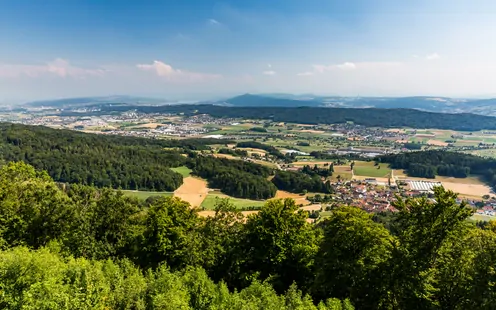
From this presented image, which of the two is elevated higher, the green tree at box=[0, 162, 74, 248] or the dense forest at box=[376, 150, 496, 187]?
the green tree at box=[0, 162, 74, 248]

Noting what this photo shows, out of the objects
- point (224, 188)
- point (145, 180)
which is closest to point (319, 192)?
point (224, 188)

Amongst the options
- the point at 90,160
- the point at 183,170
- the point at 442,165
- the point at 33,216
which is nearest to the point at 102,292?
the point at 33,216

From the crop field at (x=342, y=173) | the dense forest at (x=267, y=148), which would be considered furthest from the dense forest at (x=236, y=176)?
the dense forest at (x=267, y=148)

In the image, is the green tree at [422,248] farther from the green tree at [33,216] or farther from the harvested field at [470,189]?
the harvested field at [470,189]

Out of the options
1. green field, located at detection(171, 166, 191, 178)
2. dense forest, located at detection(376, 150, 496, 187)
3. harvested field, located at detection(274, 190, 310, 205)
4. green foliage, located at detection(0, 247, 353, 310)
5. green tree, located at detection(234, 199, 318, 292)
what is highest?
green foliage, located at detection(0, 247, 353, 310)

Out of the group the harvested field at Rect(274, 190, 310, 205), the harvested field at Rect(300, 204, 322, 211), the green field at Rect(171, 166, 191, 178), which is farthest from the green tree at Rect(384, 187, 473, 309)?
the green field at Rect(171, 166, 191, 178)

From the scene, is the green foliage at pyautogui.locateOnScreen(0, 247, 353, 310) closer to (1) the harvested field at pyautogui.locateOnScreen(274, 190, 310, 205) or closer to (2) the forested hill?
(1) the harvested field at pyautogui.locateOnScreen(274, 190, 310, 205)
